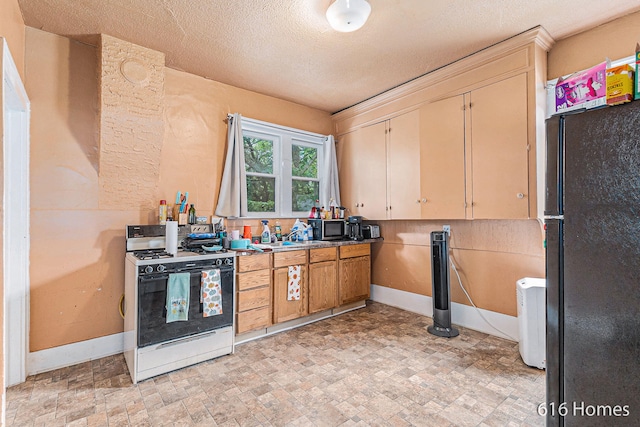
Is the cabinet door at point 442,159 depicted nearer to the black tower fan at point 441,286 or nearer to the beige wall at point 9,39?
the black tower fan at point 441,286

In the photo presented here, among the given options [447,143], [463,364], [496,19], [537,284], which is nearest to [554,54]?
[496,19]

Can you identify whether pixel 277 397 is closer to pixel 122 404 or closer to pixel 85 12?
pixel 122 404

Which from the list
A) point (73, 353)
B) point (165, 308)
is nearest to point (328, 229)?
point (165, 308)

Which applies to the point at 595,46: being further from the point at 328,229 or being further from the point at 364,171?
the point at 328,229

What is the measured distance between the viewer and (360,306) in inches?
158

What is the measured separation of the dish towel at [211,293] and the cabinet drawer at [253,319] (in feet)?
1.09

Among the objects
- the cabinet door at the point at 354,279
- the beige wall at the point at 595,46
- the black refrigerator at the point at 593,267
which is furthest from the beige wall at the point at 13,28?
the beige wall at the point at 595,46

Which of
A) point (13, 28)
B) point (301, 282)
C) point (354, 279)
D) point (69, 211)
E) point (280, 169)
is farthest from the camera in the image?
point (280, 169)

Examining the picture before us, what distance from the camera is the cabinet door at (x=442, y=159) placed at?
10.2 feet

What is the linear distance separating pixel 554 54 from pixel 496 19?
80cm

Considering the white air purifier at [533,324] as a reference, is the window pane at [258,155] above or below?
above

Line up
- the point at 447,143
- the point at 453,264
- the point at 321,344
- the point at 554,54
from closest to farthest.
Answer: the point at 554,54 → the point at 321,344 → the point at 447,143 → the point at 453,264

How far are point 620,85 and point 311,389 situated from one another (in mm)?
2315

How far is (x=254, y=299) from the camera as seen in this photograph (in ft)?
9.78
